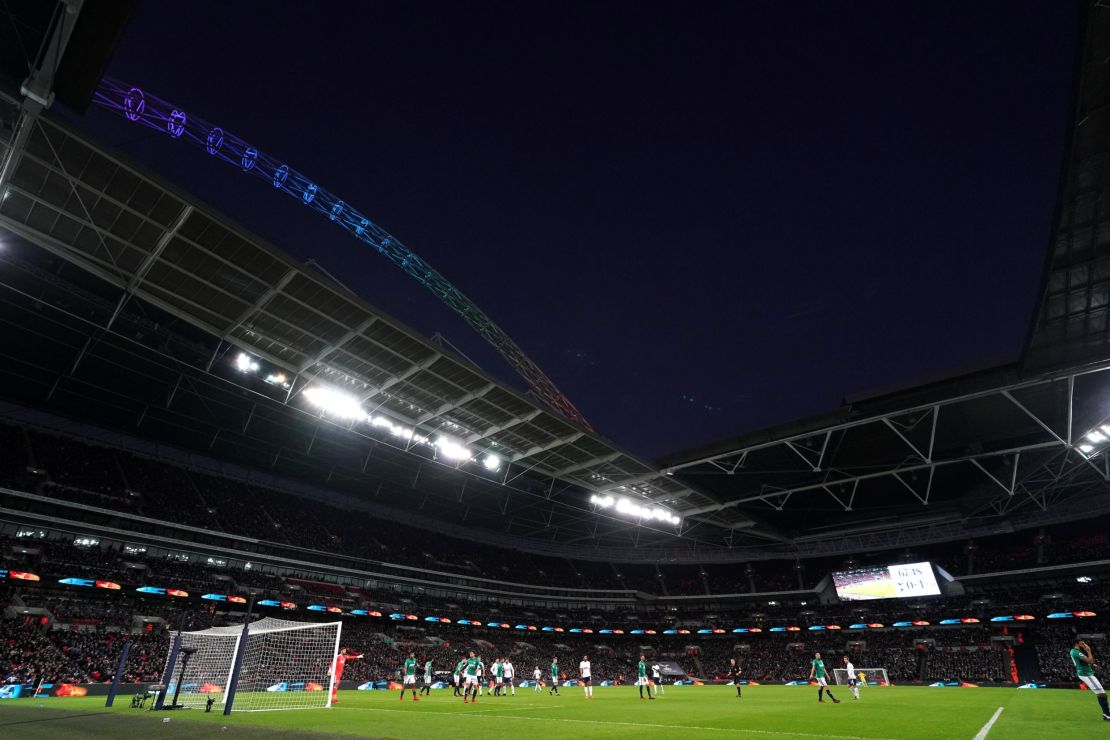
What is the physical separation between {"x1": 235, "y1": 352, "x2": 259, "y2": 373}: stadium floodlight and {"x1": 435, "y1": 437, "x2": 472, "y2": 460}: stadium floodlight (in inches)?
449

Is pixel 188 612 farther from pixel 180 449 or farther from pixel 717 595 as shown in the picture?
pixel 717 595

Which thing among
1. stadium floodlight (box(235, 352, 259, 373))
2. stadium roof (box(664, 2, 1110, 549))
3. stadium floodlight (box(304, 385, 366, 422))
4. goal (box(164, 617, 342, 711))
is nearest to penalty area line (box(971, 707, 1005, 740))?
stadium roof (box(664, 2, 1110, 549))

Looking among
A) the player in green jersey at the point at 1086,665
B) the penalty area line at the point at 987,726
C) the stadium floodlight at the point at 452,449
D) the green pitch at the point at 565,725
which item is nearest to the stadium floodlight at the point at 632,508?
the stadium floodlight at the point at 452,449

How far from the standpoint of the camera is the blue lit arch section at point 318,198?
24.9 metres

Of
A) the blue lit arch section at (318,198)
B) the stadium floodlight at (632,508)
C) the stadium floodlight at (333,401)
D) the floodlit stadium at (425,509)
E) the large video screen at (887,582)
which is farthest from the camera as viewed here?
the large video screen at (887,582)

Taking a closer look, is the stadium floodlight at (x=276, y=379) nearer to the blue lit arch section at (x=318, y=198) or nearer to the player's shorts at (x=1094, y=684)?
the blue lit arch section at (x=318, y=198)

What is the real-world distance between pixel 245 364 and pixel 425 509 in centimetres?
3757

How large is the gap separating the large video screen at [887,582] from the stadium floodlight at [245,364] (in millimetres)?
56628

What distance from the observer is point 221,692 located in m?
20.7

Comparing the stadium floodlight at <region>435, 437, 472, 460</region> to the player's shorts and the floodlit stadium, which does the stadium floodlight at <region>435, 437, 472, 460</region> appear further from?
the player's shorts

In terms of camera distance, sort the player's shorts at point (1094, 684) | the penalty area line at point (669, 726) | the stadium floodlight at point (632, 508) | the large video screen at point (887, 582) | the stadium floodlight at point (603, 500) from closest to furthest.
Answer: the penalty area line at point (669, 726) → the player's shorts at point (1094, 684) → the stadium floodlight at point (632, 508) → the stadium floodlight at point (603, 500) → the large video screen at point (887, 582)

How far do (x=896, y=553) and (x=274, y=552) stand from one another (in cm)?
6255

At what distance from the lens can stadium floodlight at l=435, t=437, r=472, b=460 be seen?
3422 centimetres

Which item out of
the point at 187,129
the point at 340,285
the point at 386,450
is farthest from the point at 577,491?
the point at 187,129
